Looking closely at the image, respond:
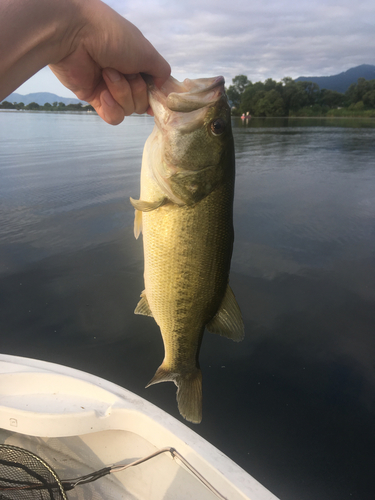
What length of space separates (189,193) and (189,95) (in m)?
0.54

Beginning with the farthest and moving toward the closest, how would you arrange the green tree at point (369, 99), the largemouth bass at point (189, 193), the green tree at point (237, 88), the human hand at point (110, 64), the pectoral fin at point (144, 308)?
the green tree at point (237, 88) < the green tree at point (369, 99) < the pectoral fin at point (144, 308) < the largemouth bass at point (189, 193) < the human hand at point (110, 64)

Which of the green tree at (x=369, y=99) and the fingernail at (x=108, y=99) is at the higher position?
the green tree at (x=369, y=99)

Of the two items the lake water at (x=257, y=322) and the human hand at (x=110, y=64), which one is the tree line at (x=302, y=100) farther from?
the human hand at (x=110, y=64)

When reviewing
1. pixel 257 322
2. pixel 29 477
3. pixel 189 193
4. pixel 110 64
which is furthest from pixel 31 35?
pixel 257 322

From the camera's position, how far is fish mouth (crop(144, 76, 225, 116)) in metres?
1.69

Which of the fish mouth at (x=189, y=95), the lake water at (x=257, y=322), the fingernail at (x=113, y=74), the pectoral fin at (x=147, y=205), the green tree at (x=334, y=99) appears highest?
the green tree at (x=334, y=99)

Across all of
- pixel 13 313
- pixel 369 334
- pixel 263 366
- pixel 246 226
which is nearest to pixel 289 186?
pixel 246 226

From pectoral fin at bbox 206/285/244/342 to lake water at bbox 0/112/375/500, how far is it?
195 centimetres

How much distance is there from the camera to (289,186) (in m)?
11.3

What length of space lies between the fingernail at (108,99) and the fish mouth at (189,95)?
0.30 meters

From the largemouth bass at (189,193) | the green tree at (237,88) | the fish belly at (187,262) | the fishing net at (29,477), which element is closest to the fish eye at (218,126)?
the largemouth bass at (189,193)

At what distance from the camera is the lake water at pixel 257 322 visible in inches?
127

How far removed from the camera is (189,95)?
5.66 ft

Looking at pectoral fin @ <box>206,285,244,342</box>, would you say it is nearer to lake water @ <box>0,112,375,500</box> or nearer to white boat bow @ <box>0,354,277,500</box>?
white boat bow @ <box>0,354,277,500</box>
